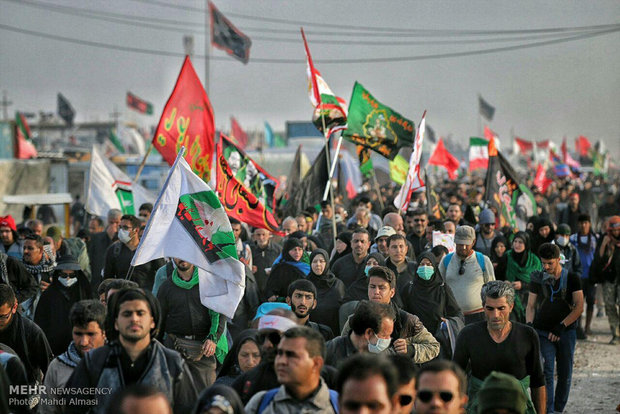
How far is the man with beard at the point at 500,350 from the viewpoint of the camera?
563 centimetres

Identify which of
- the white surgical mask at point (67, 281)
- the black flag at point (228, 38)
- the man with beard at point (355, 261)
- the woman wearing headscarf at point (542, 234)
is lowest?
the white surgical mask at point (67, 281)

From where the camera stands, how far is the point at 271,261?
10.7 m

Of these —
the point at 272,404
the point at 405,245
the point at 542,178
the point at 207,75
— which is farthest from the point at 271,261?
the point at 207,75

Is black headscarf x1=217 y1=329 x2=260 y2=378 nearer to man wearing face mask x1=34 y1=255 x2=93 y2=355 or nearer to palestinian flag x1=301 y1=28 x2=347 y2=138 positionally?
man wearing face mask x1=34 y1=255 x2=93 y2=355

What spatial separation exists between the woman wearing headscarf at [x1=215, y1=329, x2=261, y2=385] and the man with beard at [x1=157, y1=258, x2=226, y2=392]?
1366mm

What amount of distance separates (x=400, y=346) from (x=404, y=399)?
1.39 m

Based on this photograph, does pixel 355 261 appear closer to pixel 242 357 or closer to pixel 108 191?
pixel 242 357

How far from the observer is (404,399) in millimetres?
4344

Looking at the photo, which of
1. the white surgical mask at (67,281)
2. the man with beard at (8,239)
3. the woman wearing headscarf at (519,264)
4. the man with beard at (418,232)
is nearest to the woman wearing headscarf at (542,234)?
the woman wearing headscarf at (519,264)

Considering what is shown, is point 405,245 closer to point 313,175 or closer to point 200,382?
point 200,382

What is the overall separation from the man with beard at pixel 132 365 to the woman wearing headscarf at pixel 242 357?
0.85m

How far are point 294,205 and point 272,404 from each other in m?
10.8

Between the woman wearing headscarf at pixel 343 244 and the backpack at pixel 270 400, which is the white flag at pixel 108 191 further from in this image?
the backpack at pixel 270 400

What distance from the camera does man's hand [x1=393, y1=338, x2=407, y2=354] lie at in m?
5.70
